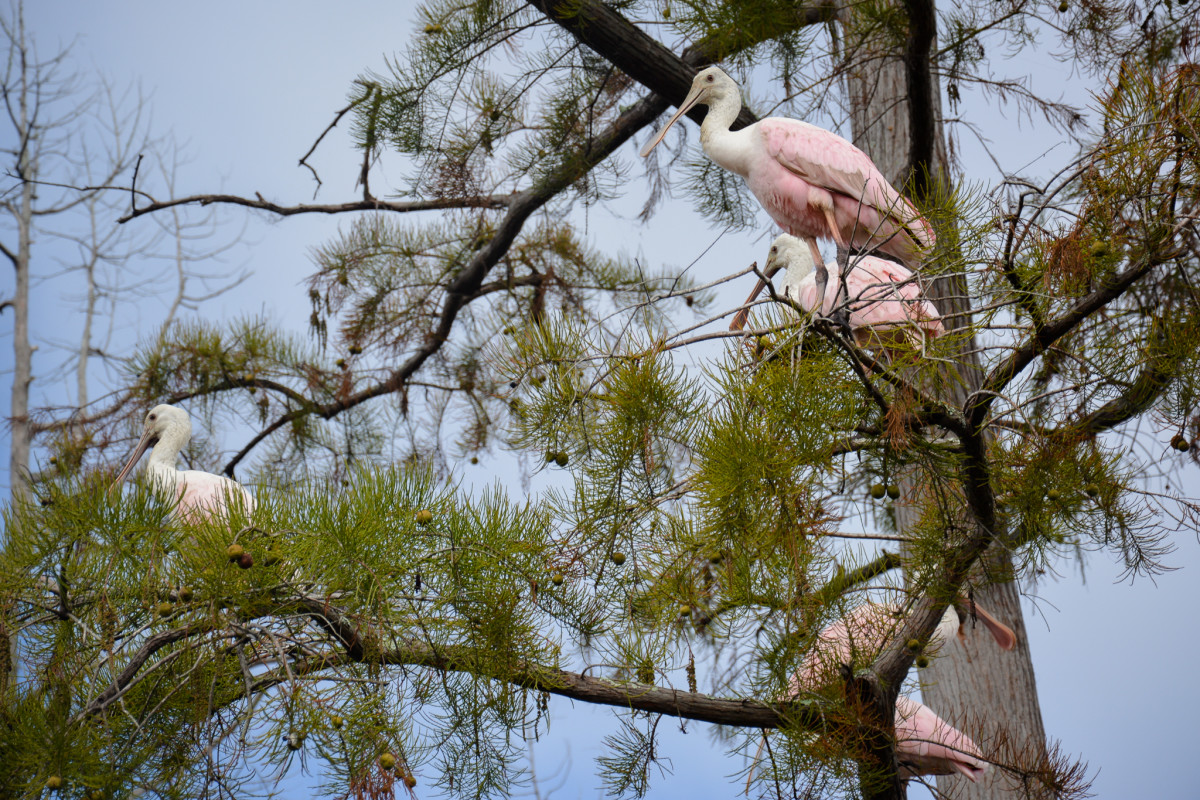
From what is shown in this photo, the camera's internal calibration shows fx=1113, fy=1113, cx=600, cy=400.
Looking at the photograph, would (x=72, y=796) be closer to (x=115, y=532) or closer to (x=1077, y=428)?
(x=115, y=532)

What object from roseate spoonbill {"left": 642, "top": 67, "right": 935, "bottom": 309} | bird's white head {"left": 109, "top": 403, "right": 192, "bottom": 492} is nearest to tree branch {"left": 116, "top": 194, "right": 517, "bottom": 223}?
bird's white head {"left": 109, "top": 403, "right": 192, "bottom": 492}

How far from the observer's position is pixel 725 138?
2.11 m

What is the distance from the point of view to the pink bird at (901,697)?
1.46 m

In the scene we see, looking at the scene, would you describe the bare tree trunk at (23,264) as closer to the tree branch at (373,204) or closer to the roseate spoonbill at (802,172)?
the tree branch at (373,204)

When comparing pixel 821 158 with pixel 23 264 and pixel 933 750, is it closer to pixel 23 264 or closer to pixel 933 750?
pixel 933 750

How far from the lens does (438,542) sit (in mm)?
1180

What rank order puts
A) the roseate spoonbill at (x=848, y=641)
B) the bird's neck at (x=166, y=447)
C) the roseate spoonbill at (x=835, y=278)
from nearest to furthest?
1. the roseate spoonbill at (x=848, y=641)
2. the roseate spoonbill at (x=835, y=278)
3. the bird's neck at (x=166, y=447)

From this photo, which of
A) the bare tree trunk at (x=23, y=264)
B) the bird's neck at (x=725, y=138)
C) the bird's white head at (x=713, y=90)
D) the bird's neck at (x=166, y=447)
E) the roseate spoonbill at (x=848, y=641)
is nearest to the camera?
the roseate spoonbill at (x=848, y=641)

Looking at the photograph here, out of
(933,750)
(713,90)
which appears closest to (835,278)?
(713,90)

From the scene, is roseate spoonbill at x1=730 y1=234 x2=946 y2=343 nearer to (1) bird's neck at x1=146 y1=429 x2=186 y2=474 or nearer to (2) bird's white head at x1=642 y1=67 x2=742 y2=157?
(2) bird's white head at x1=642 y1=67 x2=742 y2=157

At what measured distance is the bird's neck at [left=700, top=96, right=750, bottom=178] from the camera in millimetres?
2076

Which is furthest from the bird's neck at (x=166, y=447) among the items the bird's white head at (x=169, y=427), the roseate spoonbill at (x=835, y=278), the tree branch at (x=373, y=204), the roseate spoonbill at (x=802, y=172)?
the roseate spoonbill at (x=835, y=278)

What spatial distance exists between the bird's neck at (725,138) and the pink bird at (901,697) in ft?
2.86

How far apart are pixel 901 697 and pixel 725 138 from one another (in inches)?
41.5
